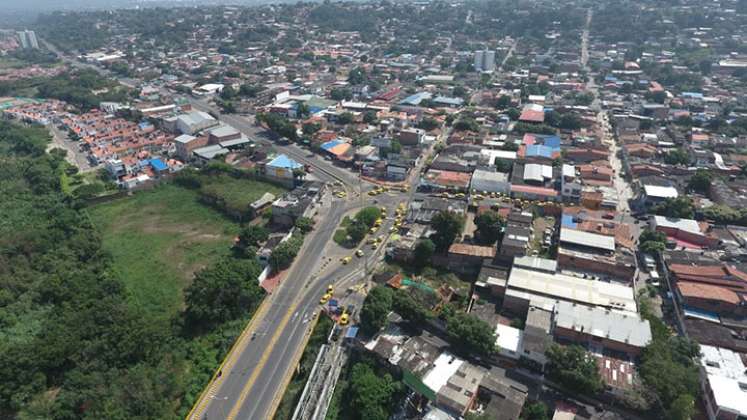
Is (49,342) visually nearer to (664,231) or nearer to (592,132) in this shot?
(664,231)

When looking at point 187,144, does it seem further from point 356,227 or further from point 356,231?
point 356,231

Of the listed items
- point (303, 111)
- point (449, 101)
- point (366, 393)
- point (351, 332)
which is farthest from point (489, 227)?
point (303, 111)

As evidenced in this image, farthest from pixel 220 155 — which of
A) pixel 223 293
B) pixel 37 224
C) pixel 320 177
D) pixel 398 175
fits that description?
pixel 223 293

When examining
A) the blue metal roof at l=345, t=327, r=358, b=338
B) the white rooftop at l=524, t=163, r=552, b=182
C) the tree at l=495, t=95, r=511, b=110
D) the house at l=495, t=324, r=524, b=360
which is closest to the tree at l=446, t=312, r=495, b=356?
the house at l=495, t=324, r=524, b=360

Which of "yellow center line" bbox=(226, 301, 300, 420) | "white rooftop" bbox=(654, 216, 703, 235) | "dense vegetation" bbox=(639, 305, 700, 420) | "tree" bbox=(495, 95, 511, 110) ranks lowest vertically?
"yellow center line" bbox=(226, 301, 300, 420)

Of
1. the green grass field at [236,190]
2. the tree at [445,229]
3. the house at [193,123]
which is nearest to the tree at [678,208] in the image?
the tree at [445,229]

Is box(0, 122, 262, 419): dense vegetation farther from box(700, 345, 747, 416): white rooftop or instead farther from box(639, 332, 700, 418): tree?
box(700, 345, 747, 416): white rooftop
